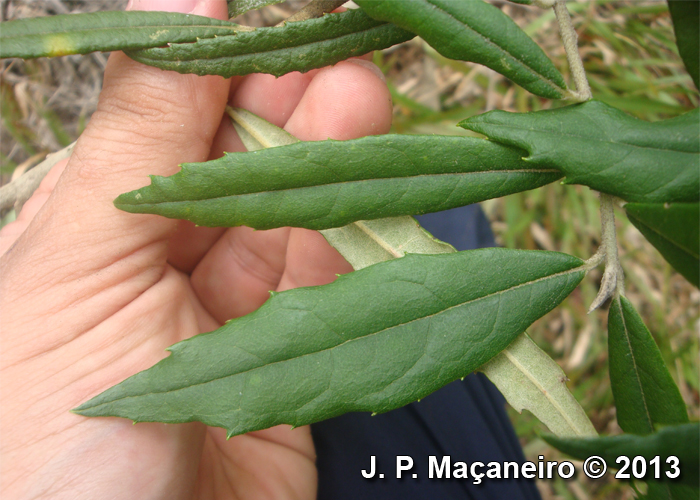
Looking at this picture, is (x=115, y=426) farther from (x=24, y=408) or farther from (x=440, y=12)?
(x=440, y=12)

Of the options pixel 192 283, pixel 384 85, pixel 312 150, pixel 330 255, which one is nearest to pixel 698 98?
pixel 384 85

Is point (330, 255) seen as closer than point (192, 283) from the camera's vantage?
Yes

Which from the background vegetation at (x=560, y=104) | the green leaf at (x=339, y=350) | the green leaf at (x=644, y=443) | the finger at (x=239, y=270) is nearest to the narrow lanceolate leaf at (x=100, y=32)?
the green leaf at (x=339, y=350)

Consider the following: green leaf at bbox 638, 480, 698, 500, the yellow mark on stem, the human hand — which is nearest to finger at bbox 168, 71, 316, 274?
the human hand

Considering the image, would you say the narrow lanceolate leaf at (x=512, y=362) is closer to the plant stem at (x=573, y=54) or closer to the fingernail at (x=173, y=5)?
the plant stem at (x=573, y=54)

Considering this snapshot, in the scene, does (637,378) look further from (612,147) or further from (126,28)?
(126,28)

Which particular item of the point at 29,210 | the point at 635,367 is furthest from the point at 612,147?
the point at 29,210
